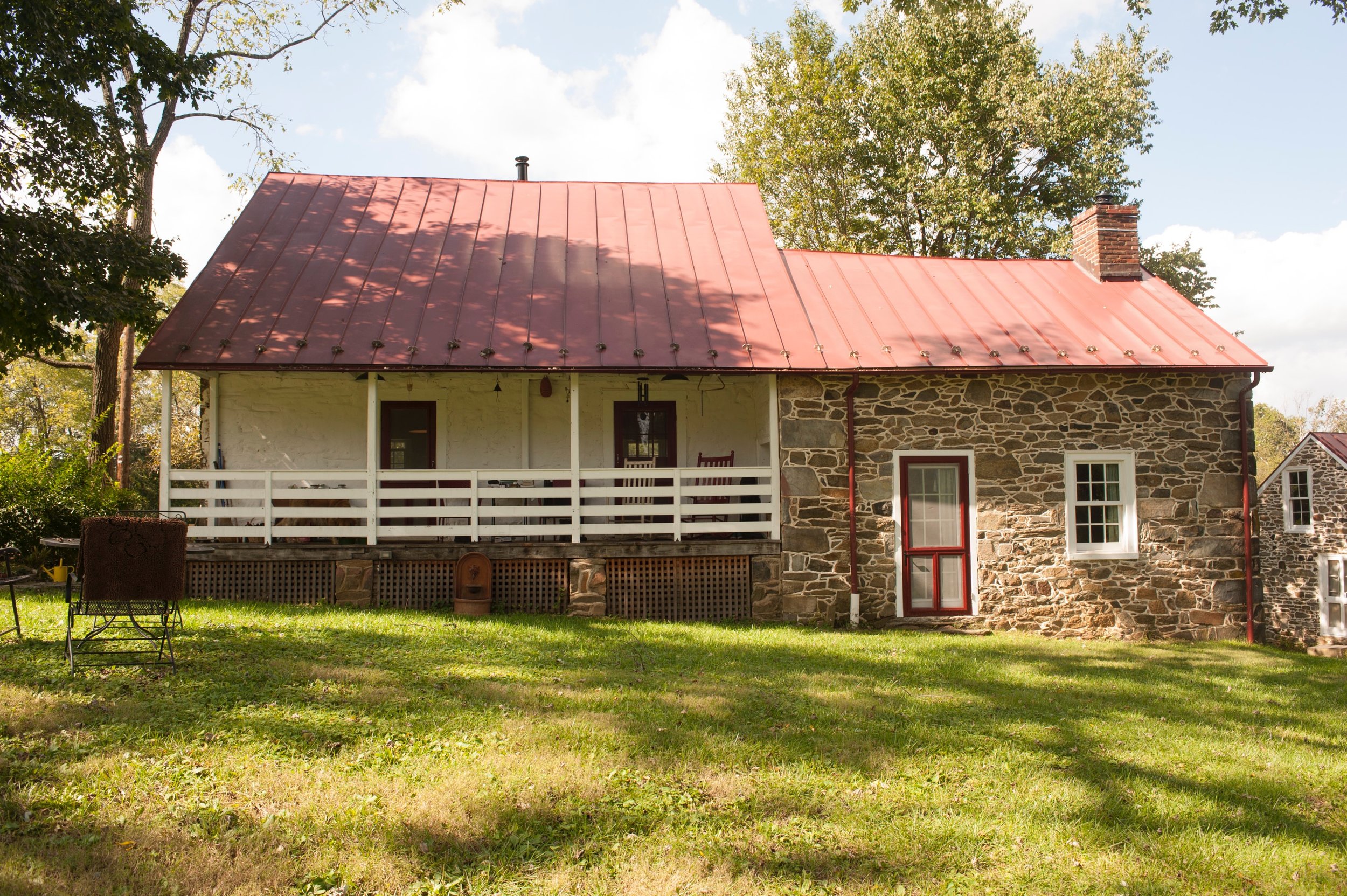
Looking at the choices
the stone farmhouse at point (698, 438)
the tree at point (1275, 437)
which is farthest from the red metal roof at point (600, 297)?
the tree at point (1275, 437)

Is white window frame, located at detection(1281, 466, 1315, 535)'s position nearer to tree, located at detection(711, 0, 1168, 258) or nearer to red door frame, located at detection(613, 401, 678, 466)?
tree, located at detection(711, 0, 1168, 258)

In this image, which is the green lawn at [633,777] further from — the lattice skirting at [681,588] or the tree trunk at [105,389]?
the tree trunk at [105,389]

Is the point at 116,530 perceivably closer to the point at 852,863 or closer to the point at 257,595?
the point at 257,595

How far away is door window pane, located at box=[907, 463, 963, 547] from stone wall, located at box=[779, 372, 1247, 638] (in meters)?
0.29

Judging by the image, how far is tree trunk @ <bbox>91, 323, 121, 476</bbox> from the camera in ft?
47.3

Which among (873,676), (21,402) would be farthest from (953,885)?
(21,402)

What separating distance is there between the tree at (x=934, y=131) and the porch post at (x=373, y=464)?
16.8 m

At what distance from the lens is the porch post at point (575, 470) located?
33.6 ft

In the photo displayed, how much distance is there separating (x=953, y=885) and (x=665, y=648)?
14.9 ft

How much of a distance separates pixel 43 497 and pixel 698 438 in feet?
29.1

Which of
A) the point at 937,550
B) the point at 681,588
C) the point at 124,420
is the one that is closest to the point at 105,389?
the point at 124,420

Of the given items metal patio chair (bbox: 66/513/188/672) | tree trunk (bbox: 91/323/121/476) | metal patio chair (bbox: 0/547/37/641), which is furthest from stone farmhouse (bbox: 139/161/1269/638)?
tree trunk (bbox: 91/323/121/476)

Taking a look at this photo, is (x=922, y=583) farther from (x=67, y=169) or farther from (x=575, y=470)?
(x=67, y=169)

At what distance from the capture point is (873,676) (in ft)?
Result: 24.1
